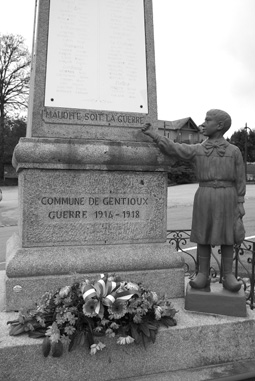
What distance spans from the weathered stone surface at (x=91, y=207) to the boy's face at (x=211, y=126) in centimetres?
65

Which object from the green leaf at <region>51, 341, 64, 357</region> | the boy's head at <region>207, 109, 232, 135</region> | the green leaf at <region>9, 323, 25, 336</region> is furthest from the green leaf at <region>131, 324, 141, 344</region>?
the boy's head at <region>207, 109, 232, 135</region>

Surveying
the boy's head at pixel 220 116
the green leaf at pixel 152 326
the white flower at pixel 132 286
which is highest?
the boy's head at pixel 220 116

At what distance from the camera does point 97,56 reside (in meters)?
3.64

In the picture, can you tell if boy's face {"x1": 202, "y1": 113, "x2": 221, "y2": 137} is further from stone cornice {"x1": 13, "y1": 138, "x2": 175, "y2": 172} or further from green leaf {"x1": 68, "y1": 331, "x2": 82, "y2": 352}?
green leaf {"x1": 68, "y1": 331, "x2": 82, "y2": 352}

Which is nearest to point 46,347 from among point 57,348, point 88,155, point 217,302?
point 57,348

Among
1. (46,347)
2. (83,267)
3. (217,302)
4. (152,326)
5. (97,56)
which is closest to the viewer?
(46,347)

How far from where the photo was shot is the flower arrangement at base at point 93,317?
8.63 feet

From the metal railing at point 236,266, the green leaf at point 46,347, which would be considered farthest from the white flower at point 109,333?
the metal railing at point 236,266

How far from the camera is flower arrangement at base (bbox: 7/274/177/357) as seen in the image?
2629mm

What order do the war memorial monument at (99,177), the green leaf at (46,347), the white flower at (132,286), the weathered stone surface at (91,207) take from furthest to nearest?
the weathered stone surface at (91,207)
the war memorial monument at (99,177)
the white flower at (132,286)
the green leaf at (46,347)

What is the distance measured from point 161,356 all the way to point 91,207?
57.2 inches

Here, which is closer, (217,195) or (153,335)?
(153,335)

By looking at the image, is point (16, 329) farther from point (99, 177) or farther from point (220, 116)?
point (220, 116)

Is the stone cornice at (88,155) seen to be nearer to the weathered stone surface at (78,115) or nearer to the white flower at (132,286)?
the weathered stone surface at (78,115)
